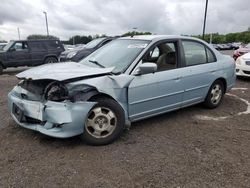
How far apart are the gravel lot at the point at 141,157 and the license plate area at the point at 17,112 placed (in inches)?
12.4

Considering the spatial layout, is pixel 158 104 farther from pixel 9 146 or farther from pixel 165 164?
pixel 9 146

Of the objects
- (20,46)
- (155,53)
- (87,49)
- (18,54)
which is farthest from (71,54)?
(155,53)

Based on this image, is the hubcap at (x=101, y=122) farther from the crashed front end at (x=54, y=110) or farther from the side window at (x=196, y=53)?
the side window at (x=196, y=53)

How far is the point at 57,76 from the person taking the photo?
383 centimetres

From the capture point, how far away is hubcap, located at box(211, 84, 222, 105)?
580 cm

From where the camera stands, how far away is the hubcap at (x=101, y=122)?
3912mm

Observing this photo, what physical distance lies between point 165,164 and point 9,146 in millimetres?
2183

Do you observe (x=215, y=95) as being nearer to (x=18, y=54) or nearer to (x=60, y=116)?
(x=60, y=116)

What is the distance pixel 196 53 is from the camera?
17.6 feet

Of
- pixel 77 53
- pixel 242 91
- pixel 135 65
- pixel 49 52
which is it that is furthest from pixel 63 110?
pixel 49 52

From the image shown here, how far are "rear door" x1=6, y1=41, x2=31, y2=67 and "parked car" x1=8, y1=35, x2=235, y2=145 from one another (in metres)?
10.4

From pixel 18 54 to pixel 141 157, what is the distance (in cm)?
1251

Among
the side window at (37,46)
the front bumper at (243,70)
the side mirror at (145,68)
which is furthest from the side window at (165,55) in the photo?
the side window at (37,46)

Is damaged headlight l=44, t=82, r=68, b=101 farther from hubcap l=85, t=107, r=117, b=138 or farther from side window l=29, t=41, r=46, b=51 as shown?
side window l=29, t=41, r=46, b=51
